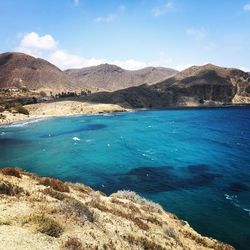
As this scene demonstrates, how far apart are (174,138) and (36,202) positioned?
70331mm

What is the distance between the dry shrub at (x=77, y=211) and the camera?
64.8ft

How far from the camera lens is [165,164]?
58844 mm

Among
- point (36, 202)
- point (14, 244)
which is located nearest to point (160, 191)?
point (36, 202)

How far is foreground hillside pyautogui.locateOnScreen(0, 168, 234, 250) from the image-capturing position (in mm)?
16281

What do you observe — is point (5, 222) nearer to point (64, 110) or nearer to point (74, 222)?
point (74, 222)

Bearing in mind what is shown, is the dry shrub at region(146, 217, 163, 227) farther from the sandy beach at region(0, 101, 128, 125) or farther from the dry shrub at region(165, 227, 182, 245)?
the sandy beach at region(0, 101, 128, 125)

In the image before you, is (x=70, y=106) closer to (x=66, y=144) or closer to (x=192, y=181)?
(x=66, y=144)

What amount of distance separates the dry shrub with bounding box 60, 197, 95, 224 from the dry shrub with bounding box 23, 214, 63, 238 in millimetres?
2066

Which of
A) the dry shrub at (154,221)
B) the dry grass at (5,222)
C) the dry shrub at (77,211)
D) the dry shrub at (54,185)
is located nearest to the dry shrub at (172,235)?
the dry shrub at (154,221)

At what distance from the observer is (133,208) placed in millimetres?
27203

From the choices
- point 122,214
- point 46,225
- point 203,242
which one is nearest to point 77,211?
point 46,225

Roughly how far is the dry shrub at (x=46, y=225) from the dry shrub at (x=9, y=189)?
5023 millimetres

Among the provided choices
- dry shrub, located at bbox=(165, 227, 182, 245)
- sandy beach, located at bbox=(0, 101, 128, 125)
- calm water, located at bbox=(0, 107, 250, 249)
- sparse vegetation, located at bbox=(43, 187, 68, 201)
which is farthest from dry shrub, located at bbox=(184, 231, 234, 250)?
sandy beach, located at bbox=(0, 101, 128, 125)

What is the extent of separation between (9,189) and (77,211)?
5543 millimetres
